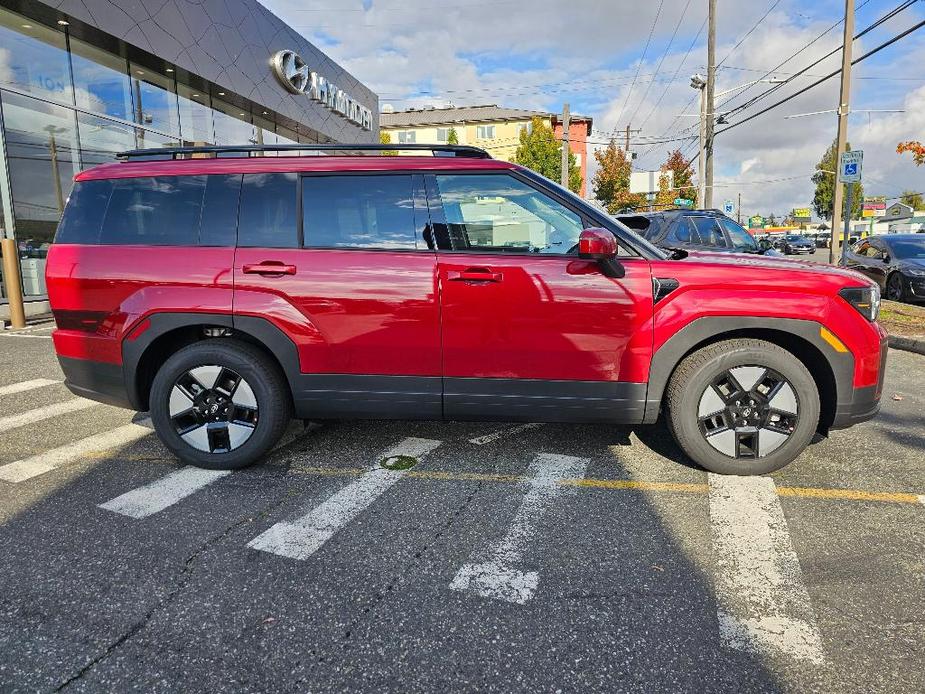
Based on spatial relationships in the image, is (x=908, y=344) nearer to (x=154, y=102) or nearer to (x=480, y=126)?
(x=154, y=102)

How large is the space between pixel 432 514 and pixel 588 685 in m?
1.40

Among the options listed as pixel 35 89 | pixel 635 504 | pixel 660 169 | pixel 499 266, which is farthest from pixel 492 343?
pixel 660 169

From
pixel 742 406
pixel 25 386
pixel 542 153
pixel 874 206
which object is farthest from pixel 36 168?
pixel 874 206

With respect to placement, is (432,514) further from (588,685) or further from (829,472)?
(829,472)

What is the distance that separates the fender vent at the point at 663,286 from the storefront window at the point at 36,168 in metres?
11.7

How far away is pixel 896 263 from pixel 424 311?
44.9 feet

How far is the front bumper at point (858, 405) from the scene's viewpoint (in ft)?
11.5

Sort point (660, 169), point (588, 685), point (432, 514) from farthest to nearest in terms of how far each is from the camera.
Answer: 1. point (660, 169)
2. point (432, 514)
3. point (588, 685)

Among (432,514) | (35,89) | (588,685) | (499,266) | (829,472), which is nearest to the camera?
(588,685)

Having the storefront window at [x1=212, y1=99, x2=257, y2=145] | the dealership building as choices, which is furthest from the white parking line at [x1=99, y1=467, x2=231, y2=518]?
the storefront window at [x1=212, y1=99, x2=257, y2=145]

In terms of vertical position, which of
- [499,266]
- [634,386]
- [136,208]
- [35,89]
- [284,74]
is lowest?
[634,386]

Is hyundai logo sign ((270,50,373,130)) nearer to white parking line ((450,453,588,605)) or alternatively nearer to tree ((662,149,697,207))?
white parking line ((450,453,588,605))

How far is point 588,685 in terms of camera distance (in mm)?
1974

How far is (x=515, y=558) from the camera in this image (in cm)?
277
